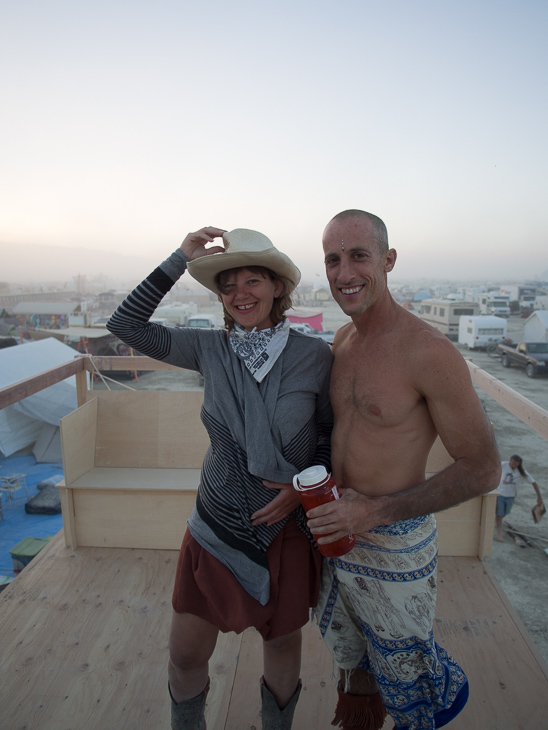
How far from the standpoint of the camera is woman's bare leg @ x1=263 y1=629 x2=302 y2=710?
161 centimetres

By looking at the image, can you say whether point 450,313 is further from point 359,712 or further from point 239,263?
point 239,263

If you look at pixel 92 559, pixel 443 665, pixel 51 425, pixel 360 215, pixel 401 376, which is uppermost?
pixel 360 215

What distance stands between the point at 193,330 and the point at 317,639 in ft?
6.15

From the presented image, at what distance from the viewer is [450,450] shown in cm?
140

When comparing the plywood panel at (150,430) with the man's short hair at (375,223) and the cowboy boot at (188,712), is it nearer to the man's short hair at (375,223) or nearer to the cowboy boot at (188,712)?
the cowboy boot at (188,712)

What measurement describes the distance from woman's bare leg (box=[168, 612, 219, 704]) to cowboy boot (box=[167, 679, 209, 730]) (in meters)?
0.02

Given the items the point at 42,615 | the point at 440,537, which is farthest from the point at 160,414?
the point at 440,537

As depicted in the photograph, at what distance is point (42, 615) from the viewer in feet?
8.56

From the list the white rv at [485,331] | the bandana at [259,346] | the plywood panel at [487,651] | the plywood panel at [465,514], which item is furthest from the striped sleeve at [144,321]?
the white rv at [485,331]

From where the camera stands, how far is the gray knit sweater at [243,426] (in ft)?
4.83

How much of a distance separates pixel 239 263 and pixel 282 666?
57.7 inches

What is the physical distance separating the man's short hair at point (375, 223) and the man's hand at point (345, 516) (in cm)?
84

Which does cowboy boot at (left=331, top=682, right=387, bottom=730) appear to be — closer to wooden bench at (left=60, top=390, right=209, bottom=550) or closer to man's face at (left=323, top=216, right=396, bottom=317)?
man's face at (left=323, top=216, right=396, bottom=317)

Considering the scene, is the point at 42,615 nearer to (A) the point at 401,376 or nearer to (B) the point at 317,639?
(B) the point at 317,639
